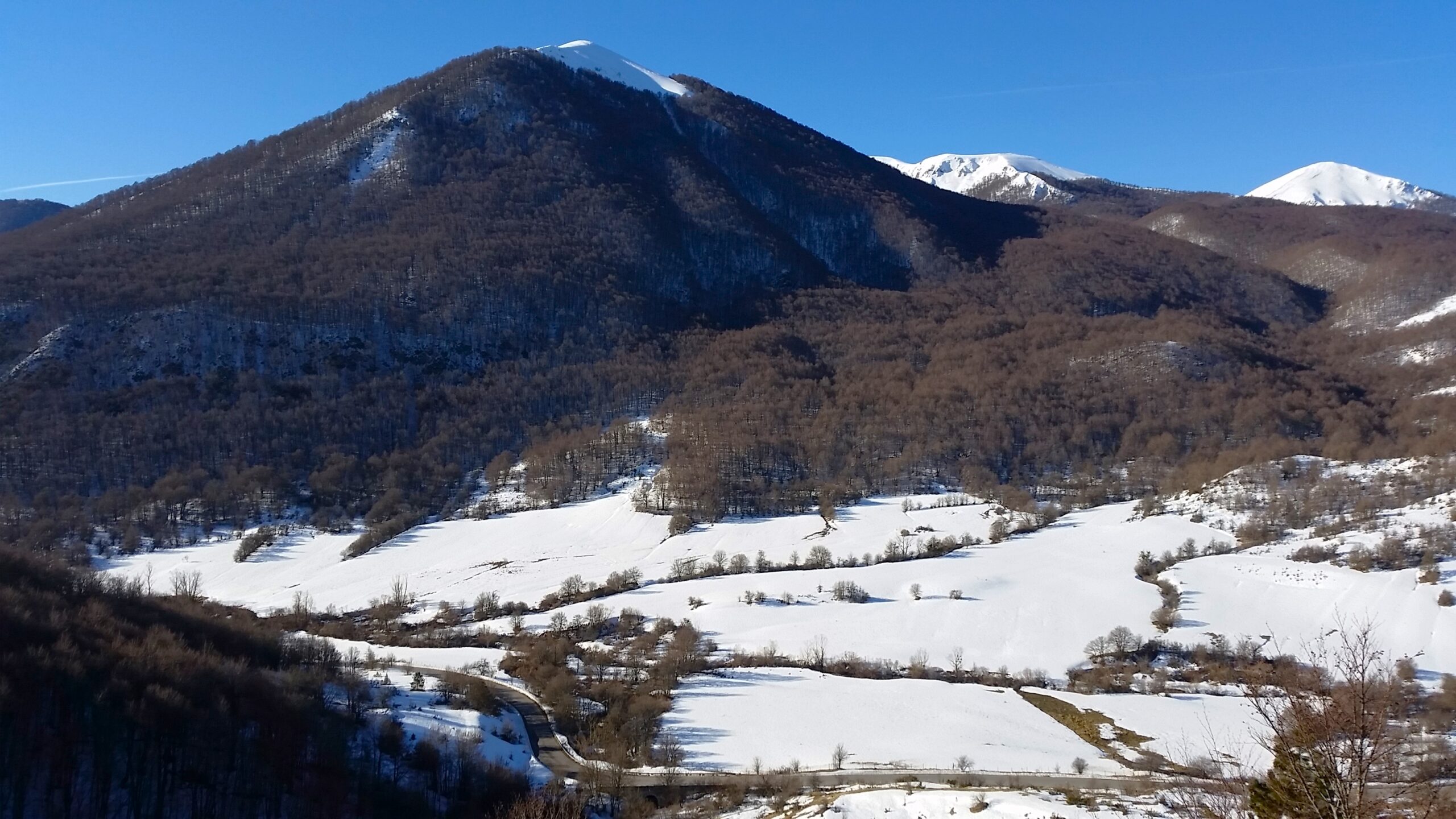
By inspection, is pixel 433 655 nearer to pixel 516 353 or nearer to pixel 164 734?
pixel 164 734

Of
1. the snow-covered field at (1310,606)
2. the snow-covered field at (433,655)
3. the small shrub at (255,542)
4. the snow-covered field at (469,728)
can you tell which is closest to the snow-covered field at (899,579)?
the snow-covered field at (1310,606)

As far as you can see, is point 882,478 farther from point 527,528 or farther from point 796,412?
point 527,528

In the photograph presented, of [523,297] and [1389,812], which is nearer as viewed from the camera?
[1389,812]

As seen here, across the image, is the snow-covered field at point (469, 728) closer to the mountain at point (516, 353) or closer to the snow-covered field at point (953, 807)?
the snow-covered field at point (953, 807)

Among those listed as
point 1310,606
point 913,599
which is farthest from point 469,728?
point 1310,606

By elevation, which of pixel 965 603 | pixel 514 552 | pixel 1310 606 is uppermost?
pixel 514 552

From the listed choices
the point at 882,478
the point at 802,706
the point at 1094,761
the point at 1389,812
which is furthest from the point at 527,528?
the point at 1389,812

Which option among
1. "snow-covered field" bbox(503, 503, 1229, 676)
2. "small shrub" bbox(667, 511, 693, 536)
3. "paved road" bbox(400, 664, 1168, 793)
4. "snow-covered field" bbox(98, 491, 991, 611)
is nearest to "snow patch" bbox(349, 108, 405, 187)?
"snow-covered field" bbox(98, 491, 991, 611)
